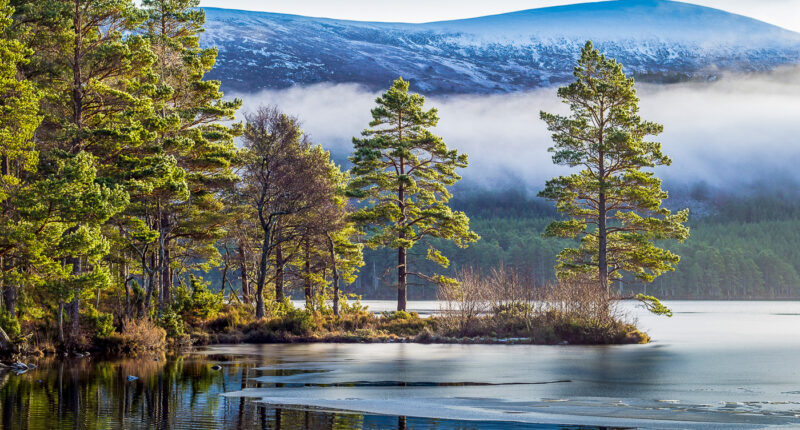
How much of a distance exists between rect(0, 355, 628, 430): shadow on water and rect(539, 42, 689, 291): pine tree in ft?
93.1

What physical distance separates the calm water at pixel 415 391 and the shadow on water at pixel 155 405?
1.7 inches

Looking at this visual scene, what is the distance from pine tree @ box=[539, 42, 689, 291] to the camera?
52.7 meters

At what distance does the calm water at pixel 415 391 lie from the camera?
60.7ft

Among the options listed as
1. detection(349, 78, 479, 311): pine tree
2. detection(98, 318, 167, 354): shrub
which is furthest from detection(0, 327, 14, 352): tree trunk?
detection(349, 78, 479, 311): pine tree

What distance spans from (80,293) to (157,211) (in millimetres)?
12349

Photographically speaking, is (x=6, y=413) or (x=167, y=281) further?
(x=167, y=281)

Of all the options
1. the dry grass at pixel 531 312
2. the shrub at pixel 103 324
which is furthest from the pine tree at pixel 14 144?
the dry grass at pixel 531 312

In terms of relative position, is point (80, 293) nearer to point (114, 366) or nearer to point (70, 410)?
point (114, 366)

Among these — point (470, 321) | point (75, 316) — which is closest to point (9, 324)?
point (75, 316)

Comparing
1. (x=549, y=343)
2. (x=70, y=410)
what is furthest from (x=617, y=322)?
(x=70, y=410)

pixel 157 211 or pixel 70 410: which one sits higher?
pixel 157 211

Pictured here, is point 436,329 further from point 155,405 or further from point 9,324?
point 155,405

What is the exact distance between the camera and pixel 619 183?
53125 millimetres

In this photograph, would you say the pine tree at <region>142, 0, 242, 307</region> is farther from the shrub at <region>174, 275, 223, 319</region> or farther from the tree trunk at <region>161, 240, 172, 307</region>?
the shrub at <region>174, 275, 223, 319</region>
